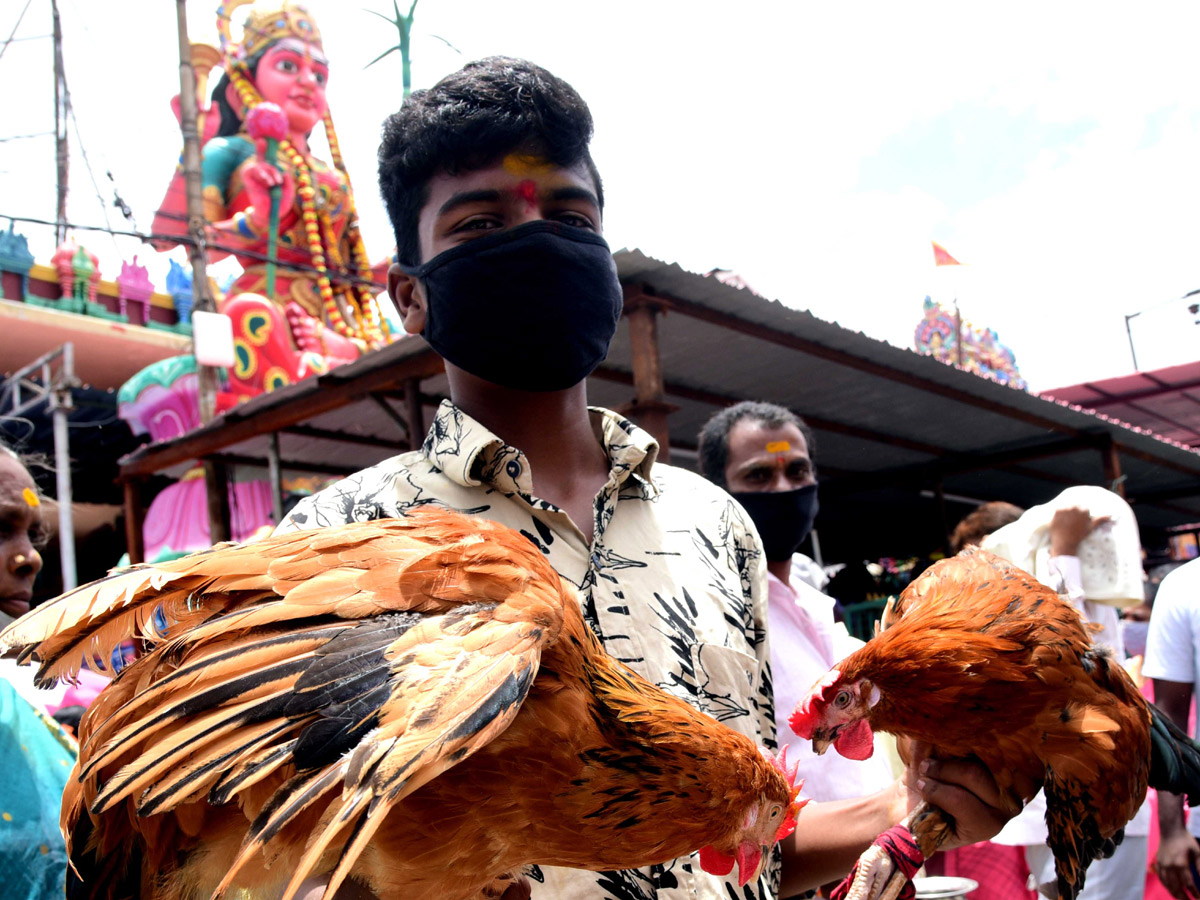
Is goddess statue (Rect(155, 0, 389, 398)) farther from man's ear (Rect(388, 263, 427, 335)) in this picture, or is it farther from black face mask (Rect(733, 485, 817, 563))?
man's ear (Rect(388, 263, 427, 335))

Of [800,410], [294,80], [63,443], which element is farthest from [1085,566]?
[294,80]

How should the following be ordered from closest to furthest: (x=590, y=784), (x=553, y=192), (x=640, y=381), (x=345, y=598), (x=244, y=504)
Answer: (x=345, y=598) < (x=590, y=784) < (x=553, y=192) < (x=640, y=381) < (x=244, y=504)

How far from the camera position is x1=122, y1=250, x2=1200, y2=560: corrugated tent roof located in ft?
19.6

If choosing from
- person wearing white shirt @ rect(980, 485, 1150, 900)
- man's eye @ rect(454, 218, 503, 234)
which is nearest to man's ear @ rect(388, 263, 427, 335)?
man's eye @ rect(454, 218, 503, 234)

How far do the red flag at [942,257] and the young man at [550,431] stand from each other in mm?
18664

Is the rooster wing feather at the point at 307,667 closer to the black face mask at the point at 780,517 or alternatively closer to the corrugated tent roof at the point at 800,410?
the black face mask at the point at 780,517

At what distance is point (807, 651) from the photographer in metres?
3.10

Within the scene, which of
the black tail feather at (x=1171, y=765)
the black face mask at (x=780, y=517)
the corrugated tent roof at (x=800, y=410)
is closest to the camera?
the black tail feather at (x=1171, y=765)

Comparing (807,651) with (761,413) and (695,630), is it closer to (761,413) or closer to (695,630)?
(761,413)

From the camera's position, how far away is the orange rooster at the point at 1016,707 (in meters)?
1.77

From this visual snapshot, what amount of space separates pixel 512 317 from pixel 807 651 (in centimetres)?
194

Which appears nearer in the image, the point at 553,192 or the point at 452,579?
the point at 452,579

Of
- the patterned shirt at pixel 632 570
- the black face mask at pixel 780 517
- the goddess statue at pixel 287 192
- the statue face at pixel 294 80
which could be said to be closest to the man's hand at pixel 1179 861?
the black face mask at pixel 780 517

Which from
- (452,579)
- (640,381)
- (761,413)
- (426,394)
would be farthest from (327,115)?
(452,579)
